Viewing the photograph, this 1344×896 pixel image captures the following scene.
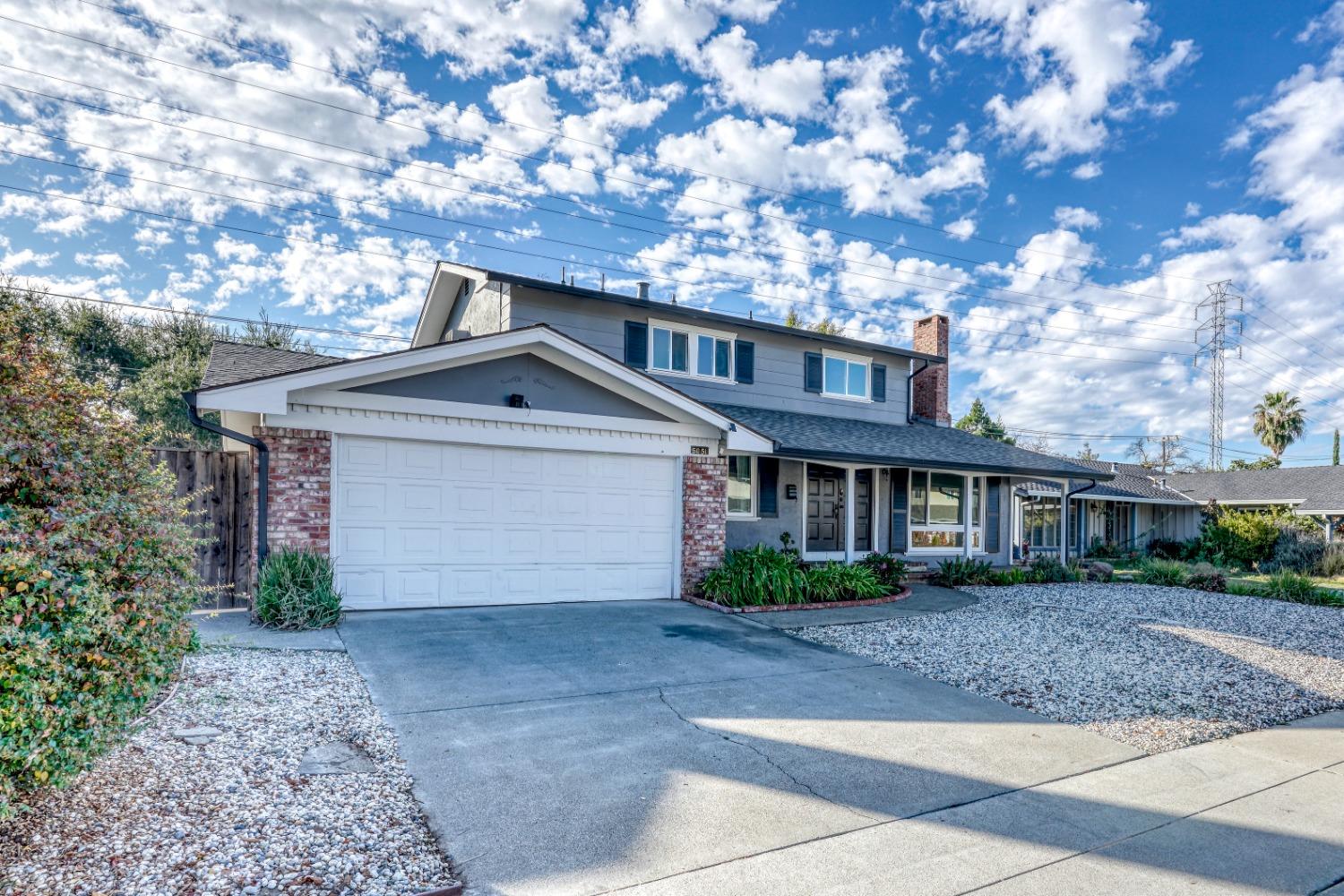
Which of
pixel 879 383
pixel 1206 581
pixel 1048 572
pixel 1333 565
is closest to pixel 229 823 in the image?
pixel 879 383

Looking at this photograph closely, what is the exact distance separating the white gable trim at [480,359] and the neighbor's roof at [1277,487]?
30.0 metres

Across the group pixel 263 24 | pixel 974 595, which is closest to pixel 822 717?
pixel 974 595

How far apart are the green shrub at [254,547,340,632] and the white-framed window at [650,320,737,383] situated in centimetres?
751

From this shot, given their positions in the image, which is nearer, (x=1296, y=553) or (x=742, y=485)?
(x=742, y=485)

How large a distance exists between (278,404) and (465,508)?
2574 mm

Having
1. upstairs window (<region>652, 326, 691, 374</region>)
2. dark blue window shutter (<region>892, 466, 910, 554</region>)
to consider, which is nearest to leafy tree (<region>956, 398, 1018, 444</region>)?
dark blue window shutter (<region>892, 466, 910, 554</region>)

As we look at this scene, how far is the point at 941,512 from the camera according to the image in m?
16.0

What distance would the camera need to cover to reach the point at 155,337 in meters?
26.1

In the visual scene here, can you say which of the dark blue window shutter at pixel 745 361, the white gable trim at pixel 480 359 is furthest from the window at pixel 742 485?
the dark blue window shutter at pixel 745 361

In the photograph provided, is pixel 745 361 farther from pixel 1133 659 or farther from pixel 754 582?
pixel 1133 659

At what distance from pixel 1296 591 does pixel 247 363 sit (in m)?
20.3

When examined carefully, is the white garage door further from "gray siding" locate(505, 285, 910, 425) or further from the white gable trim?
"gray siding" locate(505, 285, 910, 425)

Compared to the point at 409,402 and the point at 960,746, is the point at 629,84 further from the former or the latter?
the point at 960,746

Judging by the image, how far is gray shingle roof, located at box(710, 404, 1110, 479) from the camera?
510 inches
